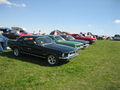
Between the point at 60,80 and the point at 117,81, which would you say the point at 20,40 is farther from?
the point at 117,81

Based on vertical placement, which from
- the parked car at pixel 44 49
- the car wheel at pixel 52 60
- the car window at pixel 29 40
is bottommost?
the car wheel at pixel 52 60

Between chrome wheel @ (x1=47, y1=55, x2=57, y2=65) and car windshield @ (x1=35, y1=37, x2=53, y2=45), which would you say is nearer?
chrome wheel @ (x1=47, y1=55, x2=57, y2=65)

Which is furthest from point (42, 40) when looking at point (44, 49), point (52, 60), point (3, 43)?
point (3, 43)

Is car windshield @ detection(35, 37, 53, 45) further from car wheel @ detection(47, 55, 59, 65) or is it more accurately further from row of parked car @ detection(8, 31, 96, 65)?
car wheel @ detection(47, 55, 59, 65)

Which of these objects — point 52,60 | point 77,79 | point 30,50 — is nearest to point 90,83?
point 77,79

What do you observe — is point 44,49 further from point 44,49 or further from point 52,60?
point 52,60

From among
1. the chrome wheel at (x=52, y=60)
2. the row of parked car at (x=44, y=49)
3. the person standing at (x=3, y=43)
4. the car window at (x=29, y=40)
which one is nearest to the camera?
the row of parked car at (x=44, y=49)

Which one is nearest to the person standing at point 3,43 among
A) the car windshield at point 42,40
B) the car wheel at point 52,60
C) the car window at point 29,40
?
the car window at point 29,40

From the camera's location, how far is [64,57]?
6641 mm

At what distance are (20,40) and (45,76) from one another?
4.18 meters

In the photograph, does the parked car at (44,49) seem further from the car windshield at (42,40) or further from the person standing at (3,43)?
the person standing at (3,43)

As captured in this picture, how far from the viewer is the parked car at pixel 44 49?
22.1ft

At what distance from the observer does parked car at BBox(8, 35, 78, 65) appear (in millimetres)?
6734

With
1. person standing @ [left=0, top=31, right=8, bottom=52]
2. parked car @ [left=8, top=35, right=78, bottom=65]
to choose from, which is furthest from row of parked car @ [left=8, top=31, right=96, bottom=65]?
person standing @ [left=0, top=31, right=8, bottom=52]
